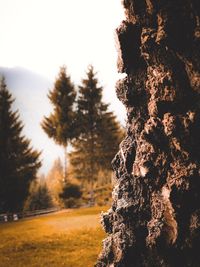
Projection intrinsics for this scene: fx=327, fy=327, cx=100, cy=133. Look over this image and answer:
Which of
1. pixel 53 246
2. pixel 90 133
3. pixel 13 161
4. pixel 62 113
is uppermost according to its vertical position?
pixel 62 113

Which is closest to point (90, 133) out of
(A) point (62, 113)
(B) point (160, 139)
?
(A) point (62, 113)

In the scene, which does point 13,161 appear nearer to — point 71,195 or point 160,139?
point 71,195

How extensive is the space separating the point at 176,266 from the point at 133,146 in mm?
Result: 3057

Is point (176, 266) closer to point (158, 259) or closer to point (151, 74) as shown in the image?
point (158, 259)

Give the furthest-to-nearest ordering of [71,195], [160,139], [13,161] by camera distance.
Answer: [71,195] < [13,161] < [160,139]

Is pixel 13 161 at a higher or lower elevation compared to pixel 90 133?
lower

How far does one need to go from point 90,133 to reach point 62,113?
4.31 metres

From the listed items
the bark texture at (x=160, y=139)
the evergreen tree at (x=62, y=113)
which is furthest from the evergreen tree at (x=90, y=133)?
the bark texture at (x=160, y=139)

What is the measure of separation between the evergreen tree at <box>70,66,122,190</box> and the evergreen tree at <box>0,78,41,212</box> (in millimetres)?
7811

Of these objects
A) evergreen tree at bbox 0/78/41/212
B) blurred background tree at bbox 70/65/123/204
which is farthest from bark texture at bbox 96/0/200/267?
blurred background tree at bbox 70/65/123/204

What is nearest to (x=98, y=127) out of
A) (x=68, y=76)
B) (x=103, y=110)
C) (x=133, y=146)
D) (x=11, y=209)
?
(x=103, y=110)

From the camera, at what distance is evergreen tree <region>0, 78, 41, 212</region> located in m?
28.9

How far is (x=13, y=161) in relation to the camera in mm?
29469

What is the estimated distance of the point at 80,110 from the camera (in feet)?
126
